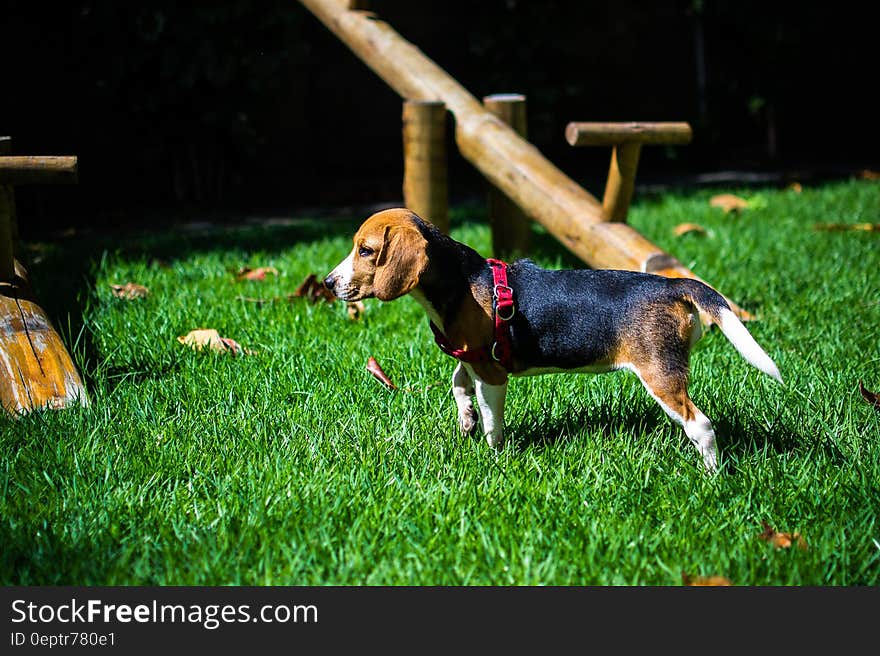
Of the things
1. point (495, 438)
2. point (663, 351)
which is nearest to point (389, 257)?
point (495, 438)

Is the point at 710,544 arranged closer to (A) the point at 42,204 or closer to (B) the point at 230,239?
(B) the point at 230,239

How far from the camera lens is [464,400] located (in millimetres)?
3305

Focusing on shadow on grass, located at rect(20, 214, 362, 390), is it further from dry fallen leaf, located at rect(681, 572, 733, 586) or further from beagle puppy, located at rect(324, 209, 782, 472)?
dry fallen leaf, located at rect(681, 572, 733, 586)

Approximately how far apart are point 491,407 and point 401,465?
0.33 m

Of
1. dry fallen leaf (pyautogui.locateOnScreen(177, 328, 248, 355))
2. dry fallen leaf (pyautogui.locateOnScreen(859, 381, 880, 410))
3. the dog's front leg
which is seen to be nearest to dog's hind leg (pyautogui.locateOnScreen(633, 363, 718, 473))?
the dog's front leg

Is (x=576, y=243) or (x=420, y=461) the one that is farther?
(x=576, y=243)

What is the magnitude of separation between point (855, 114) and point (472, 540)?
32.5 ft

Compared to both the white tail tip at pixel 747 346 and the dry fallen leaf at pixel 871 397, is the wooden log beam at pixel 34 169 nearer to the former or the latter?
the white tail tip at pixel 747 346

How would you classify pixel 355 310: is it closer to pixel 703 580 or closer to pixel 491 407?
Result: pixel 491 407

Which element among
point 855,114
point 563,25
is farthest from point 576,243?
point 855,114

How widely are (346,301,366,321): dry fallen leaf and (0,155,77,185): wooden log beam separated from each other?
154 centimetres

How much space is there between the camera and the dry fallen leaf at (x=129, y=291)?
16.4ft

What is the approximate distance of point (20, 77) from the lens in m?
6.98

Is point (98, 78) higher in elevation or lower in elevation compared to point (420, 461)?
higher
